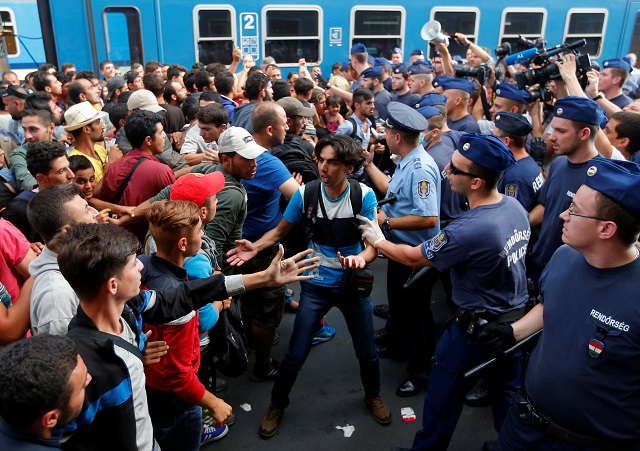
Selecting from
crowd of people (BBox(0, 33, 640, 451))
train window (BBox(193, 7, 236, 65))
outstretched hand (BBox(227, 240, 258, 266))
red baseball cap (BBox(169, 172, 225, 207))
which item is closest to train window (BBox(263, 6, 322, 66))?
train window (BBox(193, 7, 236, 65))

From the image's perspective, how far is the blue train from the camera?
323 inches

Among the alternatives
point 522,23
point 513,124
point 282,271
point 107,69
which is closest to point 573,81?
point 513,124

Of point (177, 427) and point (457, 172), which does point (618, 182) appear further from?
point (177, 427)

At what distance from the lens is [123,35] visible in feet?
27.7

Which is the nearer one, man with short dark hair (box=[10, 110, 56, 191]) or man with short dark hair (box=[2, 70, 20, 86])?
man with short dark hair (box=[10, 110, 56, 191])

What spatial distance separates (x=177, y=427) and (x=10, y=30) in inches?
331

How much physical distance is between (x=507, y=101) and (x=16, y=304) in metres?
4.53

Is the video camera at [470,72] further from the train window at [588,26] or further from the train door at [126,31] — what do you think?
the train window at [588,26]

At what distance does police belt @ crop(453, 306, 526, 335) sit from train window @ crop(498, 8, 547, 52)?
10.0 meters

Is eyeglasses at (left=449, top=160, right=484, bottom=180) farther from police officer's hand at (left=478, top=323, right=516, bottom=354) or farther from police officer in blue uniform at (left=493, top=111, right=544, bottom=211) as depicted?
police officer in blue uniform at (left=493, top=111, right=544, bottom=211)

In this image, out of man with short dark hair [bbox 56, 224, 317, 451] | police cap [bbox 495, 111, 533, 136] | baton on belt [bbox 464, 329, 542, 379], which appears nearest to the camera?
man with short dark hair [bbox 56, 224, 317, 451]

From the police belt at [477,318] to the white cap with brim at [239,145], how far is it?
1.60m

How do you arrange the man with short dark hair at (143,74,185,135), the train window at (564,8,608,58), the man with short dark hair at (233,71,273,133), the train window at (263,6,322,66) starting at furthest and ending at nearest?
1. the train window at (564,8,608,58)
2. the train window at (263,6,322,66)
3. the man with short dark hair at (143,74,185,135)
4. the man with short dark hair at (233,71,273,133)

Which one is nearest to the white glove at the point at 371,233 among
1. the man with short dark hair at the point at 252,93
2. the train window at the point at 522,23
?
the man with short dark hair at the point at 252,93
